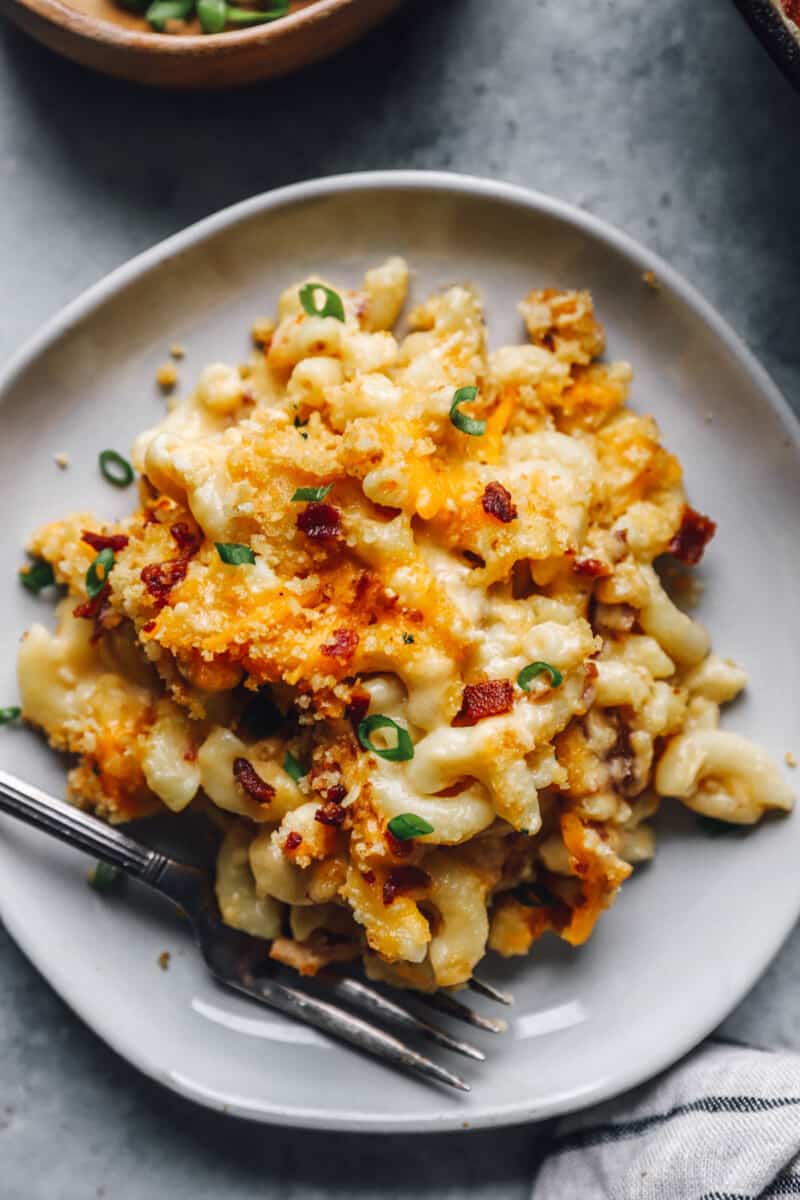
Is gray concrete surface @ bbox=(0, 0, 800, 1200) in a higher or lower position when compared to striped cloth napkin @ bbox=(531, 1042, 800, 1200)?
higher

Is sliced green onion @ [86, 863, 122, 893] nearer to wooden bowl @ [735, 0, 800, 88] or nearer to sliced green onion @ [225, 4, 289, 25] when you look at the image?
sliced green onion @ [225, 4, 289, 25]

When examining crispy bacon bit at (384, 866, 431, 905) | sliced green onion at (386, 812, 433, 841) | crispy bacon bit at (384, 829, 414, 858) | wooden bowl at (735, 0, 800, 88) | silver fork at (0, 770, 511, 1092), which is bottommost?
silver fork at (0, 770, 511, 1092)

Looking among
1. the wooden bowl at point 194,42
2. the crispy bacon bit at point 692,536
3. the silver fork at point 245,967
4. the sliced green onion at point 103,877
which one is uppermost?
the wooden bowl at point 194,42

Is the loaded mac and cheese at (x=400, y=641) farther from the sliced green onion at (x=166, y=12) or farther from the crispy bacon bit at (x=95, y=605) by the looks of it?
the sliced green onion at (x=166, y=12)

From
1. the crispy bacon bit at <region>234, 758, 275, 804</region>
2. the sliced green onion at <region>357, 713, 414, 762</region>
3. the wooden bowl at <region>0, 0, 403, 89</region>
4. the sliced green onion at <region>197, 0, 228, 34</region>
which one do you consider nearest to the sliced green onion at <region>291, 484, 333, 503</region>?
the sliced green onion at <region>357, 713, 414, 762</region>

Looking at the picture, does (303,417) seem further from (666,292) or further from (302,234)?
(666,292)

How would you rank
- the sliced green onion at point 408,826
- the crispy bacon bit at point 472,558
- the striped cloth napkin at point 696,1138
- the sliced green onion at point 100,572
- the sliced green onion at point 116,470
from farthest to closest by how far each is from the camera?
the sliced green onion at point 116,470
the striped cloth napkin at point 696,1138
the sliced green onion at point 100,572
the crispy bacon bit at point 472,558
the sliced green onion at point 408,826

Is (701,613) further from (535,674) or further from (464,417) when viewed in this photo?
(464,417)

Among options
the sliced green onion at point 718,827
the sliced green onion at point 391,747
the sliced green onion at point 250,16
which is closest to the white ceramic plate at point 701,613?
the sliced green onion at point 718,827
